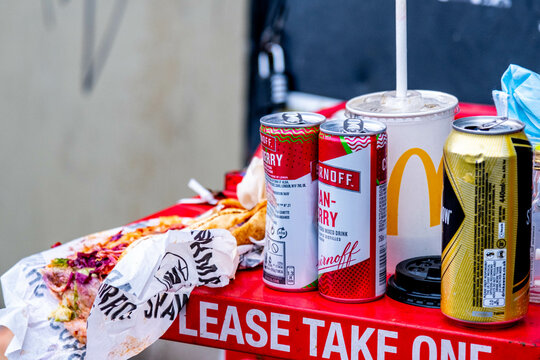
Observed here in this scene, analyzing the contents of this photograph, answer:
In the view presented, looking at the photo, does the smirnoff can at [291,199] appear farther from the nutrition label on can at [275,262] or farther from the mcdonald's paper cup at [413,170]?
the mcdonald's paper cup at [413,170]

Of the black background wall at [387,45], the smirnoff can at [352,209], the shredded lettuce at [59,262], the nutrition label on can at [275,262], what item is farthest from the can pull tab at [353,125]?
the black background wall at [387,45]

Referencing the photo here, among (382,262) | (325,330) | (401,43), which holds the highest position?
(401,43)

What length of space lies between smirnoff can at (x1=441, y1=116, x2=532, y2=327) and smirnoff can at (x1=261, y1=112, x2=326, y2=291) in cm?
25

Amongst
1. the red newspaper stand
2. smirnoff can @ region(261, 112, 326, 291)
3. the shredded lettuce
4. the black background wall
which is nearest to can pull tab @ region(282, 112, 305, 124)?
smirnoff can @ region(261, 112, 326, 291)

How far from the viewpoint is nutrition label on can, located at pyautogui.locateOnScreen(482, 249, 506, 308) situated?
1076 mm

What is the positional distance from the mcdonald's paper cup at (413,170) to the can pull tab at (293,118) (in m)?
0.11

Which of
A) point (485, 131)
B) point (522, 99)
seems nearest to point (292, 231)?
point (485, 131)

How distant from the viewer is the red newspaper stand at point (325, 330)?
3.65ft

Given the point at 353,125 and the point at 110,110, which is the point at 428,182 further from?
the point at 110,110

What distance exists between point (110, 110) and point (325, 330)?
9.01 feet

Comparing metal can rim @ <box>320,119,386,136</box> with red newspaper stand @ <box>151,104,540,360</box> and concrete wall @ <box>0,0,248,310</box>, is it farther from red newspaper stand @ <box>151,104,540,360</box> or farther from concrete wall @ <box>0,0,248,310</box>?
concrete wall @ <box>0,0,248,310</box>

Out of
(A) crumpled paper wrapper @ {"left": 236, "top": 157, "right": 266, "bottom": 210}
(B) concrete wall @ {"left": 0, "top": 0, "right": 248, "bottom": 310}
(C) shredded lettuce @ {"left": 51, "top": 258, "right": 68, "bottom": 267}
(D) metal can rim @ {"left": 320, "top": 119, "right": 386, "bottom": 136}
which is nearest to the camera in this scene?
(D) metal can rim @ {"left": 320, "top": 119, "right": 386, "bottom": 136}

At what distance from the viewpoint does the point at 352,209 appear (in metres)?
1.19

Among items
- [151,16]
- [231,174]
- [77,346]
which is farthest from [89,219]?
[77,346]
